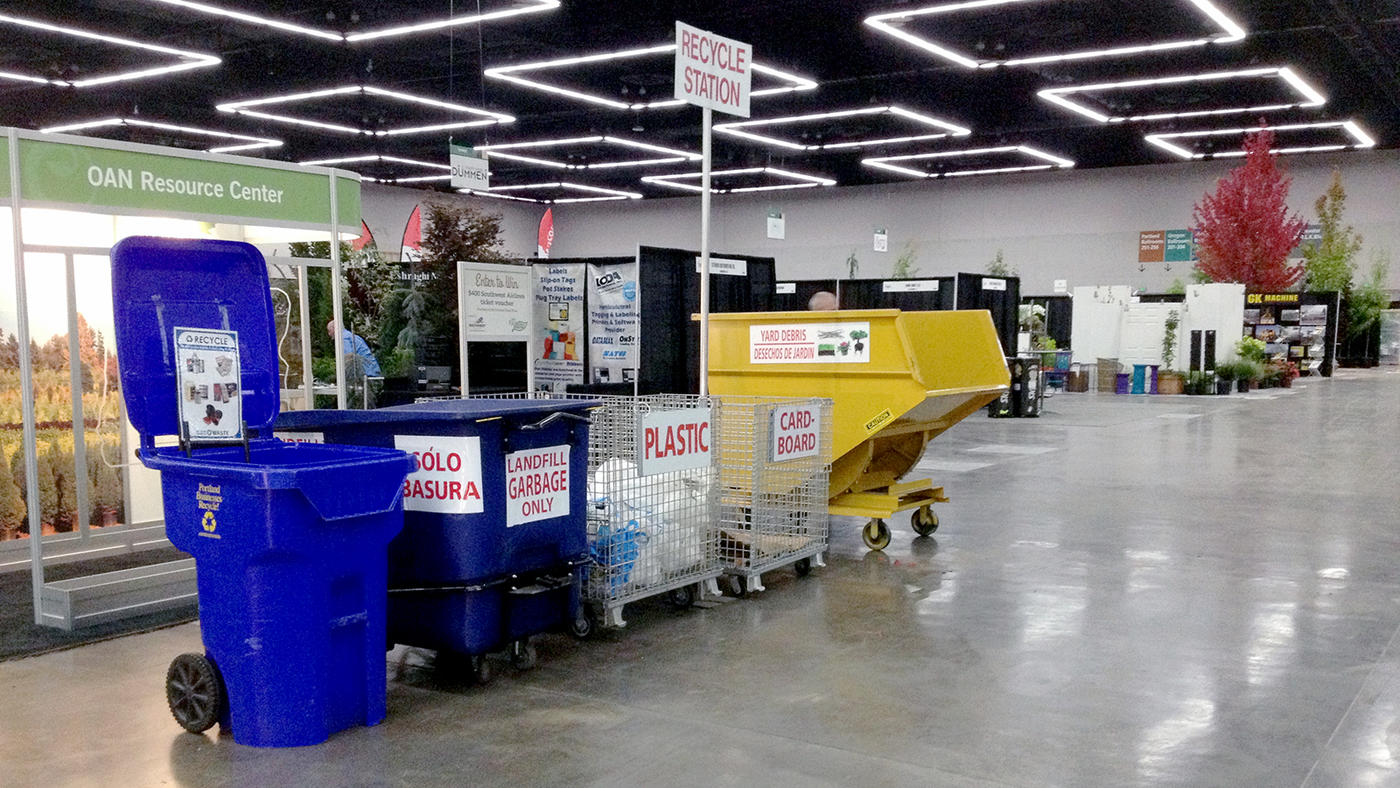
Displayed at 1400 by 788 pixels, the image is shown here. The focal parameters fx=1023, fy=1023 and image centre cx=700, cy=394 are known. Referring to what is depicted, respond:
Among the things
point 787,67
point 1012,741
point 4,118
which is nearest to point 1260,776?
point 1012,741

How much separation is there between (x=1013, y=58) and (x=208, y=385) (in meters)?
14.1

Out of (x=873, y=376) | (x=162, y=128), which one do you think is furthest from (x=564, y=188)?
(x=873, y=376)

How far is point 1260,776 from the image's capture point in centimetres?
299

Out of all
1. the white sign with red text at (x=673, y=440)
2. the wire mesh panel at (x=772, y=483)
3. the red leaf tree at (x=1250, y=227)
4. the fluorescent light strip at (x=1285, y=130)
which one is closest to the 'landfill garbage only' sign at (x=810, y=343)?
the wire mesh panel at (x=772, y=483)

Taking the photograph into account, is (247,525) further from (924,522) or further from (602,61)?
(602,61)

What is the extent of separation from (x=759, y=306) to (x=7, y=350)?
5985 mm

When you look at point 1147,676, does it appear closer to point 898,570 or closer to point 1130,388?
point 898,570

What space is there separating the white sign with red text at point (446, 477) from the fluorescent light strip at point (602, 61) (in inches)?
406

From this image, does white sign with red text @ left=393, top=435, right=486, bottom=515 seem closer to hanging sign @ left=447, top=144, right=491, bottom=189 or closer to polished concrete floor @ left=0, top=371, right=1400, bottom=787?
polished concrete floor @ left=0, top=371, right=1400, bottom=787

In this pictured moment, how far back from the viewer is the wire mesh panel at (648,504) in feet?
14.5

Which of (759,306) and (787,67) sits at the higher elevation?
(787,67)

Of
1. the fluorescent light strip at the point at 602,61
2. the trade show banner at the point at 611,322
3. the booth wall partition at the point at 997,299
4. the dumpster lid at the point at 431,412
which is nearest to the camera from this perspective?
the dumpster lid at the point at 431,412

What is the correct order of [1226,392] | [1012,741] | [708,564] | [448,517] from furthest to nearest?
[1226,392] < [708,564] < [448,517] < [1012,741]

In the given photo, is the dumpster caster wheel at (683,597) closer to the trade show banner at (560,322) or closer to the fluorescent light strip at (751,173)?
the trade show banner at (560,322)
